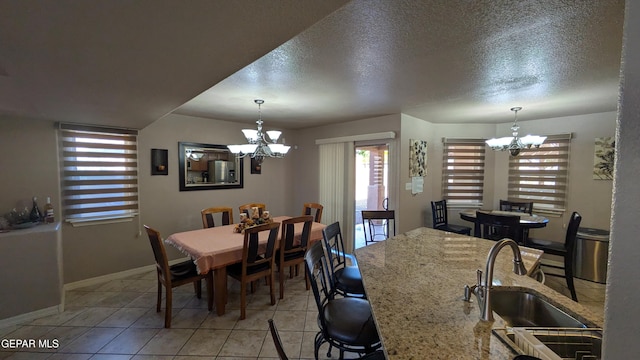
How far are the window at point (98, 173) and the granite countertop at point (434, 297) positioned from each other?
3.28 metres

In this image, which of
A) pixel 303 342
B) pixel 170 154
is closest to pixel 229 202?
pixel 170 154

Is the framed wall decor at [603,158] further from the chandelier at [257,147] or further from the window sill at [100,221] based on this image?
the window sill at [100,221]

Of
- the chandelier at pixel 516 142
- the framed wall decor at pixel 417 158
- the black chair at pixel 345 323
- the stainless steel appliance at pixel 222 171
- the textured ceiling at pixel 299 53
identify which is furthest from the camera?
the stainless steel appliance at pixel 222 171

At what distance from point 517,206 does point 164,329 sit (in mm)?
5003

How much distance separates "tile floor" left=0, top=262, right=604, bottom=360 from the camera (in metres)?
2.23

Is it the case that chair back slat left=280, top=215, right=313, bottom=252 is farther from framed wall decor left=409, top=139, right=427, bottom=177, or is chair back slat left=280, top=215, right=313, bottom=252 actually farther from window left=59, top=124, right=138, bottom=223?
window left=59, top=124, right=138, bottom=223

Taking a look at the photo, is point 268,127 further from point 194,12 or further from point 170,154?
point 194,12

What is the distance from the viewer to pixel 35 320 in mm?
2660

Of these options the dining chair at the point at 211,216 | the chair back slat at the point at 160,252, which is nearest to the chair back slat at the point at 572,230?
the dining chair at the point at 211,216

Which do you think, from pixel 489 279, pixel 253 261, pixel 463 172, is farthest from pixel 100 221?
pixel 463 172

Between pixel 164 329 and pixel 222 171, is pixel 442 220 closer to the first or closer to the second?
pixel 222 171

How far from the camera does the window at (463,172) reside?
4770 millimetres

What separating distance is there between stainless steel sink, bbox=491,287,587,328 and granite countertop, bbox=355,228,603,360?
5cm

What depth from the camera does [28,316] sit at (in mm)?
2662
